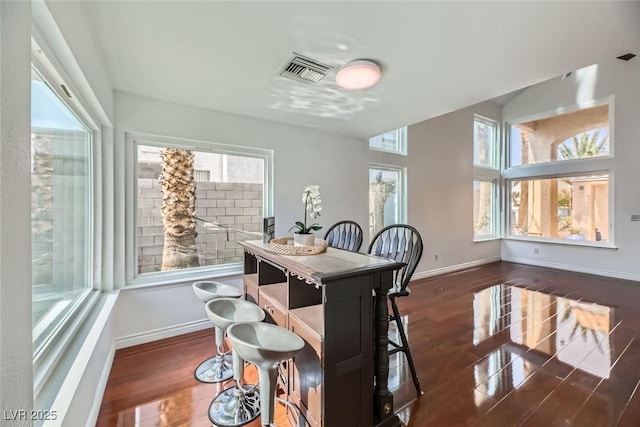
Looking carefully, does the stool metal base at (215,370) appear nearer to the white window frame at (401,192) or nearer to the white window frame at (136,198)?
the white window frame at (136,198)

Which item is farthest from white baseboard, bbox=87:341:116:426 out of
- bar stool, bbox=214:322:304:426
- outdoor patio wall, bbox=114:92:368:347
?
bar stool, bbox=214:322:304:426

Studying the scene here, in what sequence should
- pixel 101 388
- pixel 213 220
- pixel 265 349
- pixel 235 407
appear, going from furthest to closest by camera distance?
Result: pixel 213 220 < pixel 101 388 < pixel 235 407 < pixel 265 349

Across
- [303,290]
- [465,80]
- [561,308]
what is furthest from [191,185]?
[561,308]

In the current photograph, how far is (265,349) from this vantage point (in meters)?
1.16

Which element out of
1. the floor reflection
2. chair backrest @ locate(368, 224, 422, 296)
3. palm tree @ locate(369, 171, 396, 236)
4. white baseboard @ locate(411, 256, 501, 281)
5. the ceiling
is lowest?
the floor reflection

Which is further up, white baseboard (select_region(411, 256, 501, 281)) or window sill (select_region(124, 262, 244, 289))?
window sill (select_region(124, 262, 244, 289))

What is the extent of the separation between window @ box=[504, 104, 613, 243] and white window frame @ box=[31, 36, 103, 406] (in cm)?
739

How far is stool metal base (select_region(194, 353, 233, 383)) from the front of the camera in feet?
6.59

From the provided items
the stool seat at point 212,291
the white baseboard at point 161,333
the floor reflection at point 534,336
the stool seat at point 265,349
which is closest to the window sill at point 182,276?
the white baseboard at point 161,333

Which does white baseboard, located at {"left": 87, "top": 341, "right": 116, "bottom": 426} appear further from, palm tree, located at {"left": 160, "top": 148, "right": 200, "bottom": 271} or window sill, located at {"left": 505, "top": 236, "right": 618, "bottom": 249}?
window sill, located at {"left": 505, "top": 236, "right": 618, "bottom": 249}

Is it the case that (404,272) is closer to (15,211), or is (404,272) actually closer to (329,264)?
(329,264)

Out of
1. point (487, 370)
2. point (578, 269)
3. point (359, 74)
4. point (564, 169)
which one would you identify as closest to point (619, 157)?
point (564, 169)

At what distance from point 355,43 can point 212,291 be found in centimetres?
213

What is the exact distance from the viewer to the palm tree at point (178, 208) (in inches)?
108
